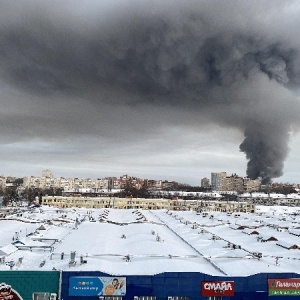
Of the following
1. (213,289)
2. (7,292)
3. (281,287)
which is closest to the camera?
(7,292)

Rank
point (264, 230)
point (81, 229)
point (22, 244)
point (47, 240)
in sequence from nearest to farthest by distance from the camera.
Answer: point (22, 244), point (47, 240), point (81, 229), point (264, 230)

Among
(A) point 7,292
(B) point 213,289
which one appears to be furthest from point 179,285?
(A) point 7,292

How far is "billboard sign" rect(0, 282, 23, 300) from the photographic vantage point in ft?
32.0

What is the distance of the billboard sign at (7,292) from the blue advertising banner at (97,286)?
4.44 ft

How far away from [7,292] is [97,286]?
7.20 feet

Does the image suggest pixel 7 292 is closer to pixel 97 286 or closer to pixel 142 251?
pixel 97 286

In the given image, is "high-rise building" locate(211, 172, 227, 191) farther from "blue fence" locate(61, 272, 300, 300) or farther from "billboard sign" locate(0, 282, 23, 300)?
"billboard sign" locate(0, 282, 23, 300)

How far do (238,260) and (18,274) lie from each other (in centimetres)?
639

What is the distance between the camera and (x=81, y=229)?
66.2ft

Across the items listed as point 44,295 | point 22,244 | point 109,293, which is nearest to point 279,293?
point 109,293

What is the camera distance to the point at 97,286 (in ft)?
32.4

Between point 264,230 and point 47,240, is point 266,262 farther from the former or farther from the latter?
point 264,230

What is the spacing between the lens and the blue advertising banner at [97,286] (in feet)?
32.3

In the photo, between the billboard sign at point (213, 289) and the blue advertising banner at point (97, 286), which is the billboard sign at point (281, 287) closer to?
the billboard sign at point (213, 289)
